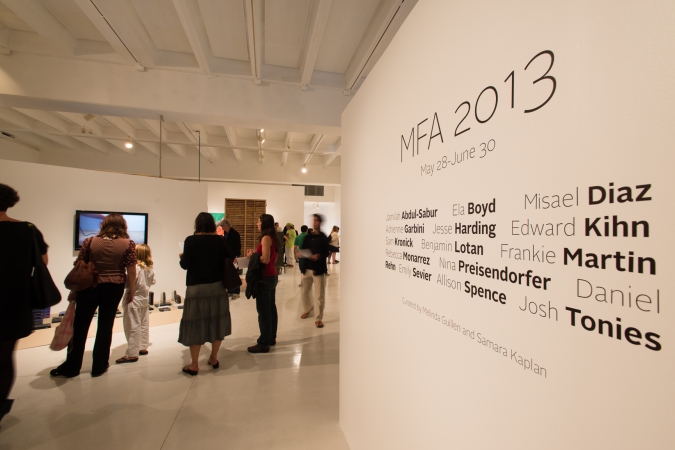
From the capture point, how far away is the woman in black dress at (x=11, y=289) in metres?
2.11

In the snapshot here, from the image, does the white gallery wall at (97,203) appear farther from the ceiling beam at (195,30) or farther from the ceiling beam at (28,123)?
the ceiling beam at (195,30)

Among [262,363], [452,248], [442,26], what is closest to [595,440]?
[452,248]

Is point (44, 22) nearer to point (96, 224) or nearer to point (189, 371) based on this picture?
point (96, 224)

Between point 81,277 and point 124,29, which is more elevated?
point 124,29

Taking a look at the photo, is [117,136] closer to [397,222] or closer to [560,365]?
[397,222]

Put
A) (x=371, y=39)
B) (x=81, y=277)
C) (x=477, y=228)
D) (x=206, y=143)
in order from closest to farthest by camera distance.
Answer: (x=477, y=228) < (x=81, y=277) < (x=371, y=39) < (x=206, y=143)

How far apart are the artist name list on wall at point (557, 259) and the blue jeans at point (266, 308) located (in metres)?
2.81

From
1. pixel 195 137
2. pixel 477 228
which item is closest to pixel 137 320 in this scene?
pixel 477 228

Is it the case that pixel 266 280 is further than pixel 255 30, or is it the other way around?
pixel 266 280

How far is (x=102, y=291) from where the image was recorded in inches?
117

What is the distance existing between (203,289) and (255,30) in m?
2.66

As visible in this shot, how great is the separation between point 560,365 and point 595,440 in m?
0.14

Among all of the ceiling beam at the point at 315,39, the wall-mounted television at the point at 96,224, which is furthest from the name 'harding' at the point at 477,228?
the wall-mounted television at the point at 96,224

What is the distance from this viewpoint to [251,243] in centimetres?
1145
